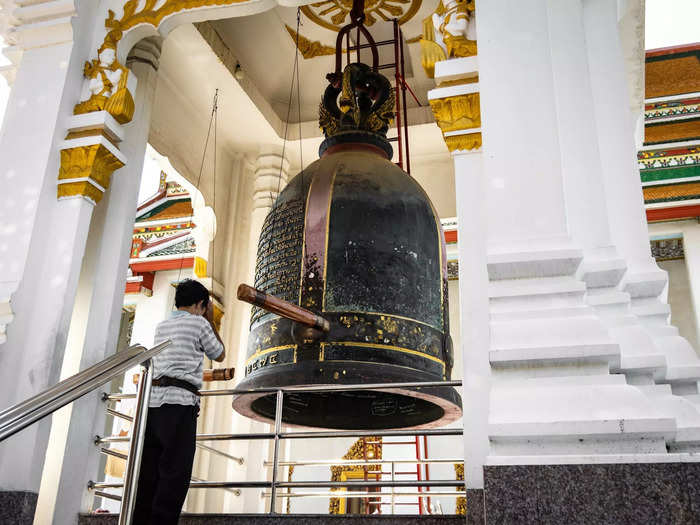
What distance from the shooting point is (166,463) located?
2328 mm

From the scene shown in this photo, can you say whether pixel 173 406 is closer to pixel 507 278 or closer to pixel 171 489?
pixel 171 489

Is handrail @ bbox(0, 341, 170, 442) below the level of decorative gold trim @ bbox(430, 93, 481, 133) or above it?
below

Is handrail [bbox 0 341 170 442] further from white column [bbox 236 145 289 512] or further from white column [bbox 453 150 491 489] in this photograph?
white column [bbox 236 145 289 512]

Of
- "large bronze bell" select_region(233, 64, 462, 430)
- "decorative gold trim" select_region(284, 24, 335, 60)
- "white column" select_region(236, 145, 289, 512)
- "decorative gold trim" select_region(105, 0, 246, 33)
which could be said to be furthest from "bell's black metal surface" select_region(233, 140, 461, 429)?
"decorative gold trim" select_region(284, 24, 335, 60)

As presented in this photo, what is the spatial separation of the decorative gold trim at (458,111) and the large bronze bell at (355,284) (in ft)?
1.44

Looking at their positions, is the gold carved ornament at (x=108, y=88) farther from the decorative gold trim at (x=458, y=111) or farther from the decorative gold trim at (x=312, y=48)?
the decorative gold trim at (x=312, y=48)

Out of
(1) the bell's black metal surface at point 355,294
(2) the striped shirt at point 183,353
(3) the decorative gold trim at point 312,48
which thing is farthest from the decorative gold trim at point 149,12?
(3) the decorative gold trim at point 312,48

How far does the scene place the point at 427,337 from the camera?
2.67 meters

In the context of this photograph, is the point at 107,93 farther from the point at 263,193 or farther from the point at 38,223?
the point at 263,193

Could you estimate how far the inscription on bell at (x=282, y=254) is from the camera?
277 centimetres

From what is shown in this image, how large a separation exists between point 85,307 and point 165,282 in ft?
Answer: 18.0

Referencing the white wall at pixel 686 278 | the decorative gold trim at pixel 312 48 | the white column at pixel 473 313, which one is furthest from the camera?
the white wall at pixel 686 278

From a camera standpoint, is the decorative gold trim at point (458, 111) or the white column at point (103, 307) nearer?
the decorative gold trim at point (458, 111)

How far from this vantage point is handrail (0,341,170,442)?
150 centimetres
